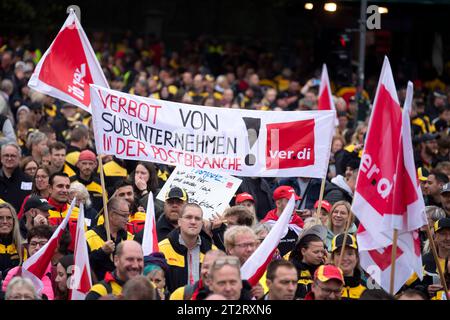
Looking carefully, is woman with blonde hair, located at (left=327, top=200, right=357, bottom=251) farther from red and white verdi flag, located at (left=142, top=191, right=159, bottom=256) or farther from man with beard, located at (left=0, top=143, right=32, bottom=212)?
man with beard, located at (left=0, top=143, right=32, bottom=212)

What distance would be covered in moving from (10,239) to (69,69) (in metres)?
2.12

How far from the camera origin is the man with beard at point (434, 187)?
14.1 m

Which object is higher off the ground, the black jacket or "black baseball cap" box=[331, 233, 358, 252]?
the black jacket

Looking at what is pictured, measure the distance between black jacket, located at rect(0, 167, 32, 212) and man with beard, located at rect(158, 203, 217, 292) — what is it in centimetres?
349

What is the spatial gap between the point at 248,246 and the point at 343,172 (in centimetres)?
662

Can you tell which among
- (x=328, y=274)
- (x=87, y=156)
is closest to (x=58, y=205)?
(x=87, y=156)

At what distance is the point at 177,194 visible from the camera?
37.8ft

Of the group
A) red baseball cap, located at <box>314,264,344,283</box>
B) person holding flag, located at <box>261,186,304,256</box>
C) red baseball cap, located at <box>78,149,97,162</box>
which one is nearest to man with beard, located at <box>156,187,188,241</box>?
person holding flag, located at <box>261,186,304,256</box>

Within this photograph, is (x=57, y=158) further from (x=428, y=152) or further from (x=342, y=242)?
(x=428, y=152)

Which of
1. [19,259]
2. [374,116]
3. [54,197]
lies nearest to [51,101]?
[54,197]

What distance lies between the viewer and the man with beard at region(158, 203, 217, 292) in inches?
411

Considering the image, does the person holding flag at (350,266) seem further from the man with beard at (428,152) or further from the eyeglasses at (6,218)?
the man with beard at (428,152)

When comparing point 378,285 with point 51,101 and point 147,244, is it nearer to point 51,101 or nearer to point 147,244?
point 147,244

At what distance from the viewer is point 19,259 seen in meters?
10.9
